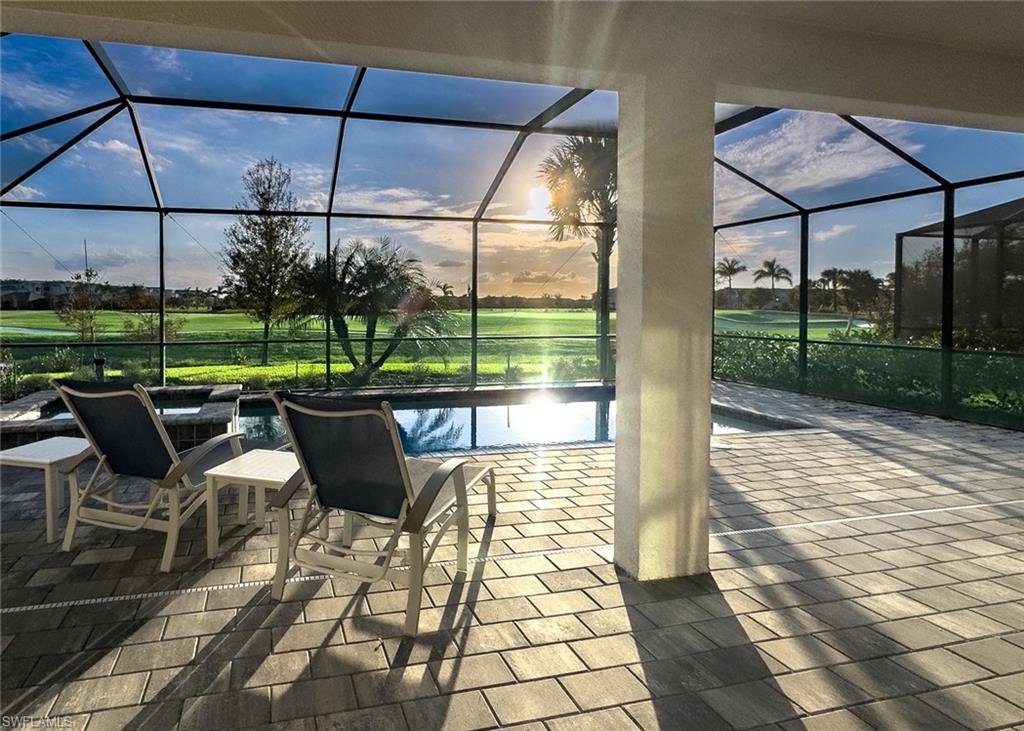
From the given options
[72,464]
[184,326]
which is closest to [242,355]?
[184,326]

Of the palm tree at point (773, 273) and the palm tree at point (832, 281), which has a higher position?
the palm tree at point (773, 273)

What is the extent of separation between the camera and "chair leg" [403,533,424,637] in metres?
2.56

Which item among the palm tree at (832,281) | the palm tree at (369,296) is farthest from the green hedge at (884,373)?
the palm tree at (369,296)

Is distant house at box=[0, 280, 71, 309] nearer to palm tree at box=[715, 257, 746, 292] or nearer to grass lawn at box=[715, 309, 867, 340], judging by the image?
grass lawn at box=[715, 309, 867, 340]

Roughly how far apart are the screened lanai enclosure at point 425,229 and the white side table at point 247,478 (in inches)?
131

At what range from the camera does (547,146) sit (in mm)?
10367

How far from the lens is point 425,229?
15.9 metres

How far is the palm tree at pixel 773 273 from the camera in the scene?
12.1 m

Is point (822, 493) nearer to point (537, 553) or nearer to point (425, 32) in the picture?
point (537, 553)

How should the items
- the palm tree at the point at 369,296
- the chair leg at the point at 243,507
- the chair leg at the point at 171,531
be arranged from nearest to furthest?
the chair leg at the point at 171,531, the chair leg at the point at 243,507, the palm tree at the point at 369,296

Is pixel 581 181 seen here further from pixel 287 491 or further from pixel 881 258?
pixel 287 491

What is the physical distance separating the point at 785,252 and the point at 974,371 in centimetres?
534

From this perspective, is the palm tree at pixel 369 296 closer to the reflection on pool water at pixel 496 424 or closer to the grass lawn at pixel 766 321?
the reflection on pool water at pixel 496 424

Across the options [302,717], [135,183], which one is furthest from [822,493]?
[135,183]
